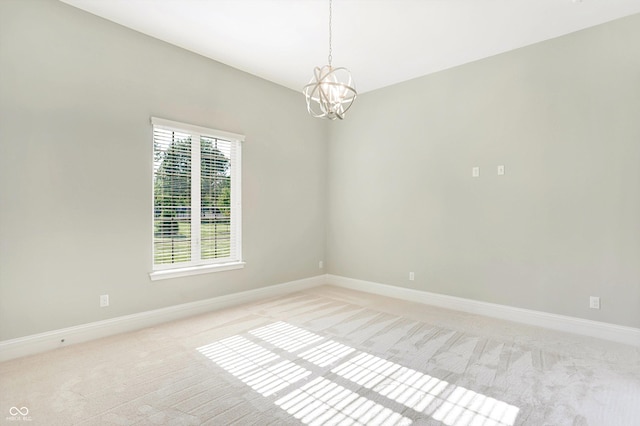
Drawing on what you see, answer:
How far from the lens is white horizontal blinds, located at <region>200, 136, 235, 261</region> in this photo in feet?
13.1

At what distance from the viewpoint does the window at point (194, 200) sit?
11.8 ft

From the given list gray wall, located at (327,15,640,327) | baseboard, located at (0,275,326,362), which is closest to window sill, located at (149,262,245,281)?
baseboard, located at (0,275,326,362)

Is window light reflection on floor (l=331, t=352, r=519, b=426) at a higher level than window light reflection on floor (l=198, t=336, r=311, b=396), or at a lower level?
lower

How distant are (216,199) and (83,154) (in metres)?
1.47

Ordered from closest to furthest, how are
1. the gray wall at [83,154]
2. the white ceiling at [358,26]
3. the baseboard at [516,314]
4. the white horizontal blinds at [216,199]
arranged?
1. the gray wall at [83,154]
2. the white ceiling at [358,26]
3. the baseboard at [516,314]
4. the white horizontal blinds at [216,199]

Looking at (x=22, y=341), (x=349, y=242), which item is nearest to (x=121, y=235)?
(x=22, y=341)

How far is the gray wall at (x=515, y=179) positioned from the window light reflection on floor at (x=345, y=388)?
1.99 meters

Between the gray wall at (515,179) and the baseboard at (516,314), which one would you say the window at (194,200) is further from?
the baseboard at (516,314)

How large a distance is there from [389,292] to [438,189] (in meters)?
1.69

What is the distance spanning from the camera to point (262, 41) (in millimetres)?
3557

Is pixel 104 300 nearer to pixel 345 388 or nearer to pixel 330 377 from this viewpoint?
pixel 330 377

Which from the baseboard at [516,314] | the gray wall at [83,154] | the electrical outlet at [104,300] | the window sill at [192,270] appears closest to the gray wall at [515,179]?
the baseboard at [516,314]

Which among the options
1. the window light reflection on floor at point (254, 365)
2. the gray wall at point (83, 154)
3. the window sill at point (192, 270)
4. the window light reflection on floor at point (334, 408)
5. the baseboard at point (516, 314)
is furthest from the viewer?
the window sill at point (192, 270)

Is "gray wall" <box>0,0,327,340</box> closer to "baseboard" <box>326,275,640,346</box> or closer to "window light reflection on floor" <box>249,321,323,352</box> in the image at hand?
"window light reflection on floor" <box>249,321,323,352</box>
